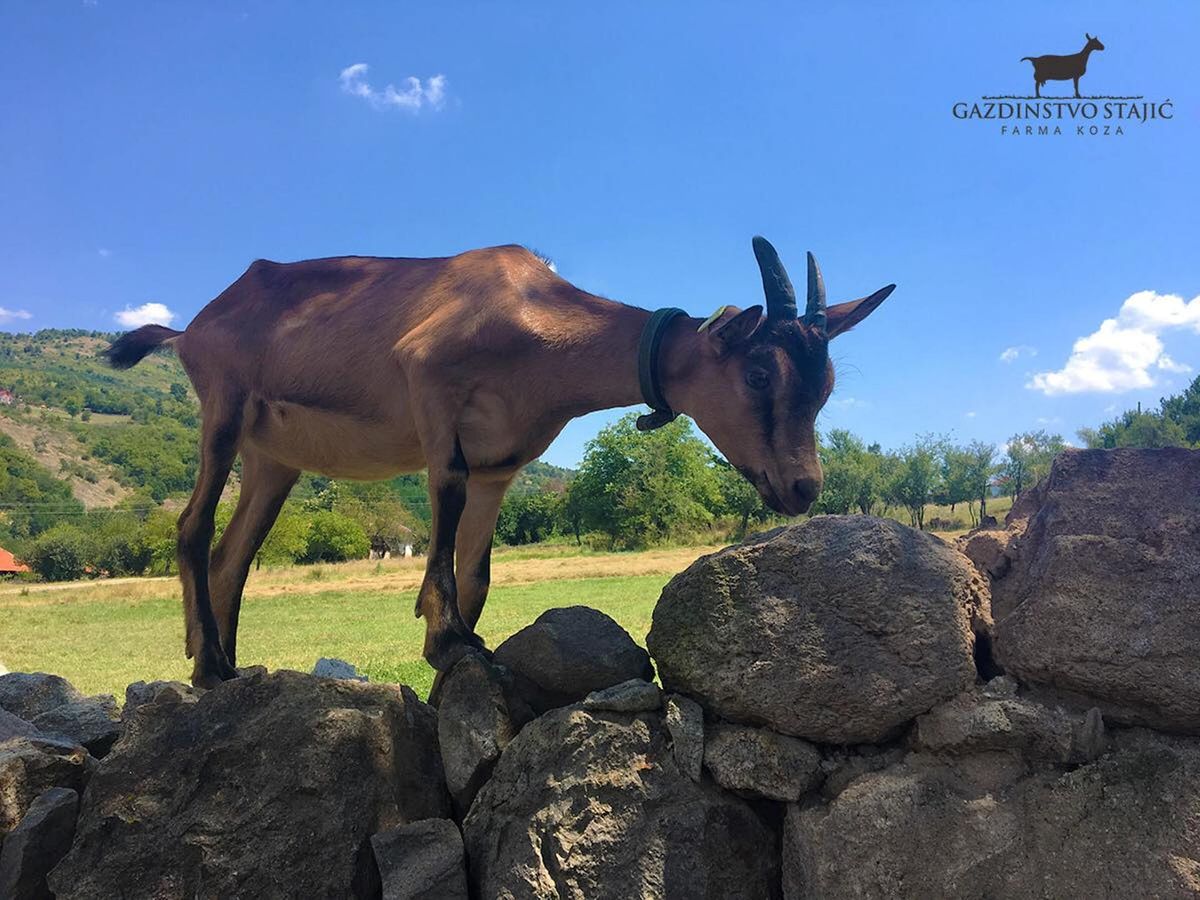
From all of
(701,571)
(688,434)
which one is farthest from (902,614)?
(688,434)

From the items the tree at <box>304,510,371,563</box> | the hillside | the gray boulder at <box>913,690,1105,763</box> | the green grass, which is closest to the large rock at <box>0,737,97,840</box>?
the gray boulder at <box>913,690,1105,763</box>

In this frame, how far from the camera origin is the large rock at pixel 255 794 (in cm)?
298

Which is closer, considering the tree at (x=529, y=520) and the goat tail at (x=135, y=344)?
the goat tail at (x=135, y=344)

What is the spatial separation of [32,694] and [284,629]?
52.3 ft

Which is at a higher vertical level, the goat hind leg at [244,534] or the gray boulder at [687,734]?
the goat hind leg at [244,534]

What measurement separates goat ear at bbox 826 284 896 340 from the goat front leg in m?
1.90

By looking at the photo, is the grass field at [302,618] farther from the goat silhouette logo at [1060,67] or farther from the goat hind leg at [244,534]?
the goat silhouette logo at [1060,67]

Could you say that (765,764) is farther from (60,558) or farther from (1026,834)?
(60,558)

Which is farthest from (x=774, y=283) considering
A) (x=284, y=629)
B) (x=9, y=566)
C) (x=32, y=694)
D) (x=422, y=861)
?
(x=9, y=566)

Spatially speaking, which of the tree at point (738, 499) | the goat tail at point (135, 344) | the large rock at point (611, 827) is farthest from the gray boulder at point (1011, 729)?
the tree at point (738, 499)

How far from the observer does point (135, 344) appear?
5.26 meters

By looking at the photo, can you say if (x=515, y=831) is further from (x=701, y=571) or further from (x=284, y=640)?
(x=284, y=640)

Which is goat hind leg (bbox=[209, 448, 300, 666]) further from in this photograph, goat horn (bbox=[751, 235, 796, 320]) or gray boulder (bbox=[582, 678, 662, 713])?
goat horn (bbox=[751, 235, 796, 320])

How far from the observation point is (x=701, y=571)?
10.2ft
